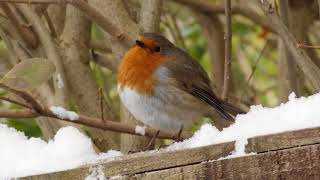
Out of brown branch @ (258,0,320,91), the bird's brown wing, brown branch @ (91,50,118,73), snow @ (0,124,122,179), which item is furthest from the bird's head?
snow @ (0,124,122,179)

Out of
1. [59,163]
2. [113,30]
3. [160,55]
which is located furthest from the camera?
[160,55]

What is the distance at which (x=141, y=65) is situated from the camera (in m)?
3.38

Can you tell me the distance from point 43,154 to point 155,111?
1.28 m

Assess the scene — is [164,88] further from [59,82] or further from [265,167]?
[265,167]

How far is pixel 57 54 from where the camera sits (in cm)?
318

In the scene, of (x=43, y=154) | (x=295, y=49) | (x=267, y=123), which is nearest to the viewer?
(x=267, y=123)

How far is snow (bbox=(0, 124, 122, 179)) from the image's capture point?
202 centimetres

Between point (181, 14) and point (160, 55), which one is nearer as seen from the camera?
point (160, 55)

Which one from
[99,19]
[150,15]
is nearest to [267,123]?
[99,19]

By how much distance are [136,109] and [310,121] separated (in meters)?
1.64

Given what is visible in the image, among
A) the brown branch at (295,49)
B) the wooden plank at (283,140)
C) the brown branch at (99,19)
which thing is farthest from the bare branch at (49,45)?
the wooden plank at (283,140)

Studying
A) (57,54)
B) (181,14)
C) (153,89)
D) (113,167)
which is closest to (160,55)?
(153,89)

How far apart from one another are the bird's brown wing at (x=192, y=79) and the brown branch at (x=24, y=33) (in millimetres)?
665

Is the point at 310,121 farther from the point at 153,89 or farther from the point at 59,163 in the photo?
the point at 153,89
